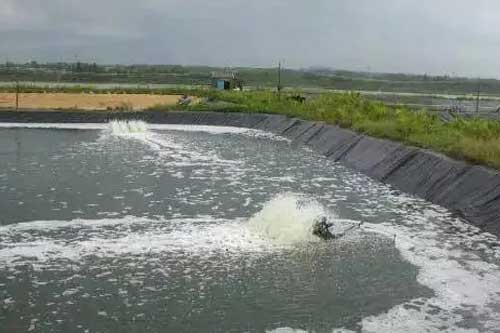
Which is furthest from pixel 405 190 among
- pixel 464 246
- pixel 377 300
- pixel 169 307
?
pixel 169 307

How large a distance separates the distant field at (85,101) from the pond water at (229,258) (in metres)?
27.2

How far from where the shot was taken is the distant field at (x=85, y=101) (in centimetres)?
4494

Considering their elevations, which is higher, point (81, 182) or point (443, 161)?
point (443, 161)

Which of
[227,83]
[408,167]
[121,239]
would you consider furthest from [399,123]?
[227,83]

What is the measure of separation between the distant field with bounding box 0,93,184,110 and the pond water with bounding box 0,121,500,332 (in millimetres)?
27173

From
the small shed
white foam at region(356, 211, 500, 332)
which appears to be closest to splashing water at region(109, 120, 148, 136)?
white foam at region(356, 211, 500, 332)

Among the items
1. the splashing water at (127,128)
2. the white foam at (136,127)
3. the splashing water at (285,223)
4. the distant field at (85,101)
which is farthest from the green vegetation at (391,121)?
the splashing water at (127,128)

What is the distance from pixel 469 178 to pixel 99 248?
850 cm

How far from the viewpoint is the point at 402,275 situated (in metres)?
9.23

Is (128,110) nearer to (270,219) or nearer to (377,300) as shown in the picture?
(270,219)

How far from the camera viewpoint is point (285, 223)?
11336mm

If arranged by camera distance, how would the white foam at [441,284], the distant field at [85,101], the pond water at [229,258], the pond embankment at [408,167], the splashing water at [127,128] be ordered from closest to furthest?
the white foam at [441,284] < the pond water at [229,258] < the pond embankment at [408,167] < the splashing water at [127,128] < the distant field at [85,101]

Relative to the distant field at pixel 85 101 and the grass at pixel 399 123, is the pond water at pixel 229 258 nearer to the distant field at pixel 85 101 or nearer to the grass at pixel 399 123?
the grass at pixel 399 123

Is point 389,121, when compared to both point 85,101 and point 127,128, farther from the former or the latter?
point 85,101
